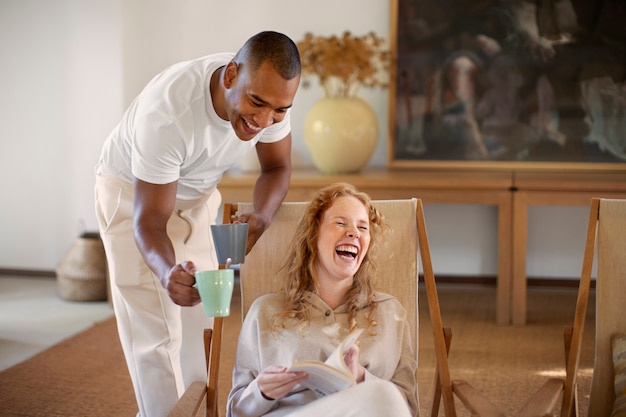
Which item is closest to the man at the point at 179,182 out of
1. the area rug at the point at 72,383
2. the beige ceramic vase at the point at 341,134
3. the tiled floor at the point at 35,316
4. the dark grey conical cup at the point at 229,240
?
the dark grey conical cup at the point at 229,240

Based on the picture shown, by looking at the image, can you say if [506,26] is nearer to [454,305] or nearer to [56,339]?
[454,305]

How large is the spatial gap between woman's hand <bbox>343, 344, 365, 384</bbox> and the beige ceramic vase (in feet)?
7.96

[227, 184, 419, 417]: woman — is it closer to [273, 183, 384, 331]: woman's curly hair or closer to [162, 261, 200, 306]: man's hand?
[273, 183, 384, 331]: woman's curly hair

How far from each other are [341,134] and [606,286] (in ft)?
7.09

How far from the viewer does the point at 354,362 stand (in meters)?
1.91

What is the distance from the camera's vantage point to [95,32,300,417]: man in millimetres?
1963

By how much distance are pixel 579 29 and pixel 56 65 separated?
9.62ft

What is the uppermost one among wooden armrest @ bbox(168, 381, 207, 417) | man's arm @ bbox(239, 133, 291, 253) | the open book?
man's arm @ bbox(239, 133, 291, 253)

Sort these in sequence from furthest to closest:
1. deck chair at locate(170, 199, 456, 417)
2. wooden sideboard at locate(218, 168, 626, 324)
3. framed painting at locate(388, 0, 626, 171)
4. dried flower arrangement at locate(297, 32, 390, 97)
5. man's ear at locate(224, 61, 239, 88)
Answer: framed painting at locate(388, 0, 626, 171)
dried flower arrangement at locate(297, 32, 390, 97)
wooden sideboard at locate(218, 168, 626, 324)
deck chair at locate(170, 199, 456, 417)
man's ear at locate(224, 61, 239, 88)

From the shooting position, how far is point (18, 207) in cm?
515

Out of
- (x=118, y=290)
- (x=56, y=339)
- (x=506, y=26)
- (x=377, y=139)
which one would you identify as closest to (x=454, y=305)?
(x=377, y=139)

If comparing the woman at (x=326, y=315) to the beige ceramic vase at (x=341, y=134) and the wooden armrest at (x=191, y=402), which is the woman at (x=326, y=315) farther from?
the beige ceramic vase at (x=341, y=134)

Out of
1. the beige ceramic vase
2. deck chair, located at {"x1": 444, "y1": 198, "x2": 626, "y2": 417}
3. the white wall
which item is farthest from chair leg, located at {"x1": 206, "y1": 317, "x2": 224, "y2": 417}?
the white wall

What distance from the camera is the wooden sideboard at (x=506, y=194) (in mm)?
3945
